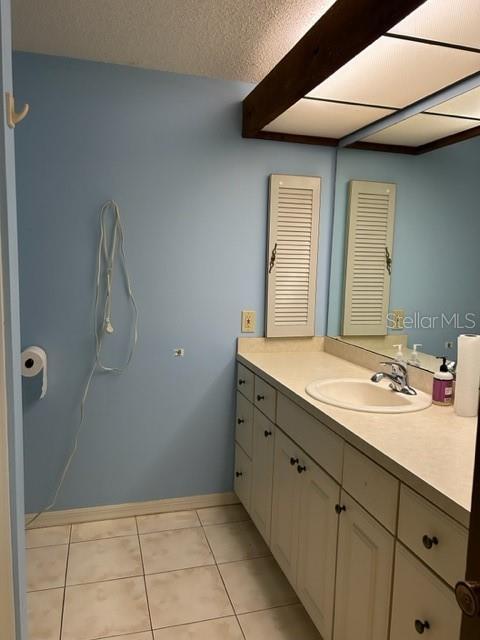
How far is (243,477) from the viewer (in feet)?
8.37

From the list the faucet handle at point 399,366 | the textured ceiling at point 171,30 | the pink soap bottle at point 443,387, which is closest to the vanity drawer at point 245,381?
the faucet handle at point 399,366

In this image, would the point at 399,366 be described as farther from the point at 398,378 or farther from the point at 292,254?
the point at 292,254

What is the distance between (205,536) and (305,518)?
34.2 inches

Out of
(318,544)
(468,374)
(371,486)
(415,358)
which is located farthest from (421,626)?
(415,358)

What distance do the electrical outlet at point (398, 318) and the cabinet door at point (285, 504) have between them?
77 cm

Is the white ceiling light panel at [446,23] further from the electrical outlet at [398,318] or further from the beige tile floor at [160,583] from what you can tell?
the beige tile floor at [160,583]

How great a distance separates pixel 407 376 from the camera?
2.02 metres

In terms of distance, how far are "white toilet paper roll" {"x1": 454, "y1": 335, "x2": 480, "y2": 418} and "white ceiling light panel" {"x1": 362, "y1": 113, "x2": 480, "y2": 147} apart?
0.86m

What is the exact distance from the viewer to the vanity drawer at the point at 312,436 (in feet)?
5.13

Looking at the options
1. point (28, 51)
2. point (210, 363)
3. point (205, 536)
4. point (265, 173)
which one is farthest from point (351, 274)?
point (28, 51)

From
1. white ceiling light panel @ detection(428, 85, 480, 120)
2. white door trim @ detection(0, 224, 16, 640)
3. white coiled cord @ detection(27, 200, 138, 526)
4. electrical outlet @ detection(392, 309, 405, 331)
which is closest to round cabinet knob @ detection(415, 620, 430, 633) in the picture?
white door trim @ detection(0, 224, 16, 640)

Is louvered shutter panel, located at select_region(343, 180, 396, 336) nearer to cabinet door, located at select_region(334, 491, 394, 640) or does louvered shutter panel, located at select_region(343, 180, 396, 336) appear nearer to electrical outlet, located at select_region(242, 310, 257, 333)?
electrical outlet, located at select_region(242, 310, 257, 333)

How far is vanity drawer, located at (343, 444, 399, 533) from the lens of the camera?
4.12 feet

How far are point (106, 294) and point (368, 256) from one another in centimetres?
139
